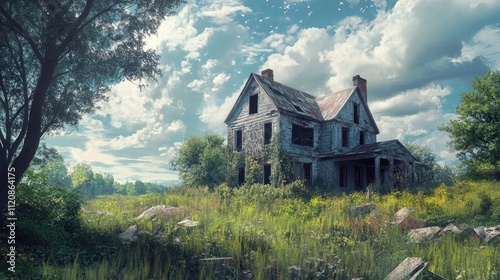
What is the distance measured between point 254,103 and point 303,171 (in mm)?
6353

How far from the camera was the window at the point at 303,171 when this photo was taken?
88.2 ft

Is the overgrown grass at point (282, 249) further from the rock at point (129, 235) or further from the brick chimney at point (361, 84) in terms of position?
the brick chimney at point (361, 84)

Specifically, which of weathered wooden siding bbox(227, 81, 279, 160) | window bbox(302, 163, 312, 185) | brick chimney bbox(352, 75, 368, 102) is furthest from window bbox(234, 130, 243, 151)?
brick chimney bbox(352, 75, 368, 102)

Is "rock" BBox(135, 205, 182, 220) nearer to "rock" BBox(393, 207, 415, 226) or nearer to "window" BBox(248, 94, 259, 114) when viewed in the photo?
"rock" BBox(393, 207, 415, 226)

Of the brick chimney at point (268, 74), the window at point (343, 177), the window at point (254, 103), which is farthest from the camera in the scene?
the brick chimney at point (268, 74)

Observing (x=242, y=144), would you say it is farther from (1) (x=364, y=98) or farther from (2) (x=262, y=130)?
(1) (x=364, y=98)

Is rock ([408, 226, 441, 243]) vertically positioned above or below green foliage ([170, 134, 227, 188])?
below

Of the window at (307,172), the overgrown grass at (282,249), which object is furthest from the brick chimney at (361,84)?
the overgrown grass at (282,249)

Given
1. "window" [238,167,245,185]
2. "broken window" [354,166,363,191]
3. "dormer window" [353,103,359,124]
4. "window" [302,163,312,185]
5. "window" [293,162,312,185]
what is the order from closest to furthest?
"window" [293,162,312,185], "window" [302,163,312,185], "window" [238,167,245,185], "broken window" [354,166,363,191], "dormer window" [353,103,359,124]

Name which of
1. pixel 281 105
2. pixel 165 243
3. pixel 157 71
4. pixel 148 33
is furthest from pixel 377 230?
pixel 281 105

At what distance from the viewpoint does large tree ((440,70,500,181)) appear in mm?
28500

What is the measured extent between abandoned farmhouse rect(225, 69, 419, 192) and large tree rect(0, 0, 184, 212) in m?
12.2

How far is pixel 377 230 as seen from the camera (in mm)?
12133

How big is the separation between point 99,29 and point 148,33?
6.61ft
